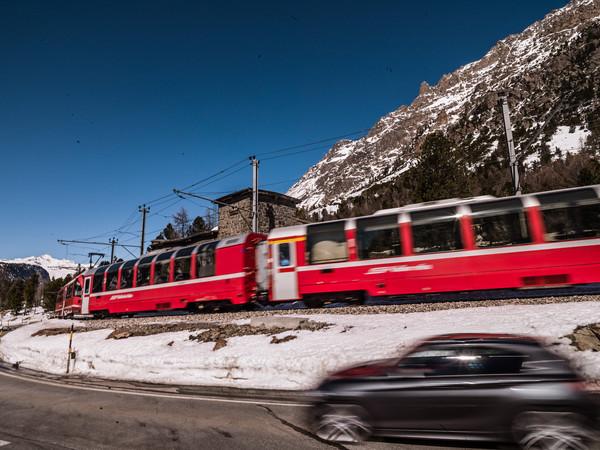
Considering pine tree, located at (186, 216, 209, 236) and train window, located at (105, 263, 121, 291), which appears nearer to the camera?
train window, located at (105, 263, 121, 291)

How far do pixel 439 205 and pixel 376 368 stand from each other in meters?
8.41

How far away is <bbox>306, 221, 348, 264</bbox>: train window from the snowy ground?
2195mm

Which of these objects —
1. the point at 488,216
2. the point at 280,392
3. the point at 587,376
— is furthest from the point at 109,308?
the point at 587,376

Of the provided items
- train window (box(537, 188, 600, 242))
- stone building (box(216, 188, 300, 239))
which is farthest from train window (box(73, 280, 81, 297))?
train window (box(537, 188, 600, 242))

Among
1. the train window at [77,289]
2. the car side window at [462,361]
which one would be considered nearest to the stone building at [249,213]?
the train window at [77,289]

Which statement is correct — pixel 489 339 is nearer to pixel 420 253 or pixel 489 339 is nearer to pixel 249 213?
pixel 420 253

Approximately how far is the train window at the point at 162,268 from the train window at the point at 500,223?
13.7 metres

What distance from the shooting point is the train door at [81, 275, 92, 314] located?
20.7 m

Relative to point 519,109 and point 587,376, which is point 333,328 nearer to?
point 587,376

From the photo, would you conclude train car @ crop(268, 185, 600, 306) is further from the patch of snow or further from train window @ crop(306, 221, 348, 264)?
the patch of snow

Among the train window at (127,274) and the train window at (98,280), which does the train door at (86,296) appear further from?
the train window at (127,274)

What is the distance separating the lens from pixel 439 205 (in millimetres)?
11383

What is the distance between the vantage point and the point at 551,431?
3.26m

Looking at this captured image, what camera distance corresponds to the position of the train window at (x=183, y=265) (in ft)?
51.5
